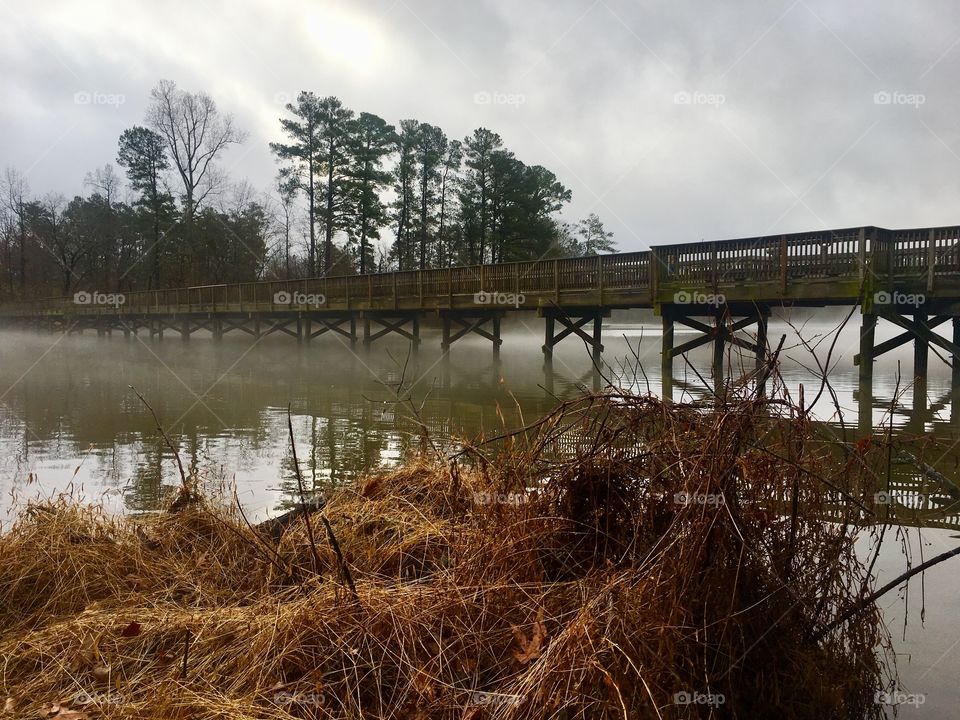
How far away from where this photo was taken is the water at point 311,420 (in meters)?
4.23

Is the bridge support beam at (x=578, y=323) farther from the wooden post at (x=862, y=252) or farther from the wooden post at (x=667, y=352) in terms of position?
the wooden post at (x=862, y=252)

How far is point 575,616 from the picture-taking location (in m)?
2.88

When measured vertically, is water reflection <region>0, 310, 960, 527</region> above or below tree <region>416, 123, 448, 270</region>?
below

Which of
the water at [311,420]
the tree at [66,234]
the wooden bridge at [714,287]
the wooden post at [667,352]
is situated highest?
the tree at [66,234]

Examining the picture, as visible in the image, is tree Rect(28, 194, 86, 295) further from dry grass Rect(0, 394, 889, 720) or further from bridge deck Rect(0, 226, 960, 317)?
dry grass Rect(0, 394, 889, 720)

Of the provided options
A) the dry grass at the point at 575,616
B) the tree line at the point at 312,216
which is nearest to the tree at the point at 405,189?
the tree line at the point at 312,216

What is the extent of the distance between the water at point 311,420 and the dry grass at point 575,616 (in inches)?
13.1

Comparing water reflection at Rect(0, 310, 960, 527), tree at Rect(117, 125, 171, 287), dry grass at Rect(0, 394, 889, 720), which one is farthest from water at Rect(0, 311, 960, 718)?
tree at Rect(117, 125, 171, 287)

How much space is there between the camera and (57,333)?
165ft

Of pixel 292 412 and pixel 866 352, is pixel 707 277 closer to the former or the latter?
pixel 866 352

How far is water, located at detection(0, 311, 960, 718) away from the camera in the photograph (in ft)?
13.9

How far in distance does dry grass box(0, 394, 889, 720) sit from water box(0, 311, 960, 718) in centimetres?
33

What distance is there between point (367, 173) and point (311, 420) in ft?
105

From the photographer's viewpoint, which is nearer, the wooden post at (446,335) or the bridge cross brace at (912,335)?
the bridge cross brace at (912,335)
